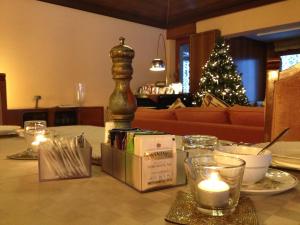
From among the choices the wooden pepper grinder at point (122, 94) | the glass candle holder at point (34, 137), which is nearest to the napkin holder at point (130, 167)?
the wooden pepper grinder at point (122, 94)

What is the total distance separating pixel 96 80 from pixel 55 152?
15.1 feet

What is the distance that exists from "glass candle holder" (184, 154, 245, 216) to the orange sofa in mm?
1816

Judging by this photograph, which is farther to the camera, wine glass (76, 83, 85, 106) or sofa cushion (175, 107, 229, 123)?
wine glass (76, 83, 85, 106)

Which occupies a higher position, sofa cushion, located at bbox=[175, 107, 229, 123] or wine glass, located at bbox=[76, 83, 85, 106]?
wine glass, located at bbox=[76, 83, 85, 106]

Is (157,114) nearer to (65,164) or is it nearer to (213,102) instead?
(213,102)

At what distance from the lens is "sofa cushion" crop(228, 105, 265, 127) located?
2.22 m

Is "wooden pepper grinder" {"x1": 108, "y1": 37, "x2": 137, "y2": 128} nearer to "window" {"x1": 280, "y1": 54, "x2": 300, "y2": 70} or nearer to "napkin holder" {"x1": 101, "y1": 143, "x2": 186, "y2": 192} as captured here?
"napkin holder" {"x1": 101, "y1": 143, "x2": 186, "y2": 192}

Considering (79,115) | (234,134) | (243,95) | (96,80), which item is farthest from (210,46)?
(234,134)

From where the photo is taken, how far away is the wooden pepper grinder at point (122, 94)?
81 centimetres

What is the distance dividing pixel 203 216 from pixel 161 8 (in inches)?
209

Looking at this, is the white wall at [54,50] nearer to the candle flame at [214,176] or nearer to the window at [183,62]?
the window at [183,62]

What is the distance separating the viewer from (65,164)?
0.67m

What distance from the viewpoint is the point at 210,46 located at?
5359 millimetres

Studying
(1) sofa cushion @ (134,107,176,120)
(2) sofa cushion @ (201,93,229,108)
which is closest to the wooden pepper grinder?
(1) sofa cushion @ (134,107,176,120)
